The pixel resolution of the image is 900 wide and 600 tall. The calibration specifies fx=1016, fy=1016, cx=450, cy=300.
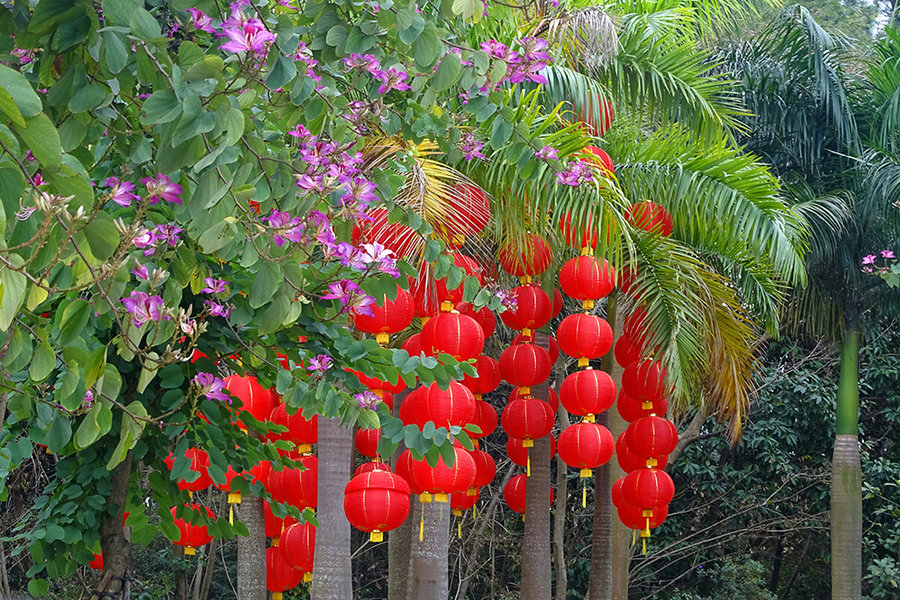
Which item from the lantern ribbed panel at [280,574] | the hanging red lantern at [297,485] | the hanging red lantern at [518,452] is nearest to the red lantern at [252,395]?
the hanging red lantern at [297,485]

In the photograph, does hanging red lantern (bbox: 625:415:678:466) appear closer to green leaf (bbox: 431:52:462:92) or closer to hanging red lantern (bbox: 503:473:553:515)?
hanging red lantern (bbox: 503:473:553:515)

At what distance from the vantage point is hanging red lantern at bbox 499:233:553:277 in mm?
6395

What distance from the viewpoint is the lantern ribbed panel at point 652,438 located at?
6.75 m

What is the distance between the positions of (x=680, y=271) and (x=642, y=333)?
0.52 metres

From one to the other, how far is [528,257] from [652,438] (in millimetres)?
1499

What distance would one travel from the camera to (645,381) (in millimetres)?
6766

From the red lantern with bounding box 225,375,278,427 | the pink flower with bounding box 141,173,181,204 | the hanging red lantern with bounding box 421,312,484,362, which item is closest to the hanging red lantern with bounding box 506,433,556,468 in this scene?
the hanging red lantern with bounding box 421,312,484,362

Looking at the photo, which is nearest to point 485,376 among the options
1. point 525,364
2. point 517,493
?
point 525,364

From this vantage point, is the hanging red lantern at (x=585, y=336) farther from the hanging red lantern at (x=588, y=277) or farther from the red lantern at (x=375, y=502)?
the red lantern at (x=375, y=502)

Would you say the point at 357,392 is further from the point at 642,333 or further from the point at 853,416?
the point at 853,416

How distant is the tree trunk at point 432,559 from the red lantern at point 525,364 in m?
0.94

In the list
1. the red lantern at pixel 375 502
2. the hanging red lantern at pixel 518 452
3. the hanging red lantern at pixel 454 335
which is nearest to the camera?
the hanging red lantern at pixel 454 335

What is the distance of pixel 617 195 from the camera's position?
606 cm

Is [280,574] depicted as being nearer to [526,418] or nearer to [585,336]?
[526,418]
